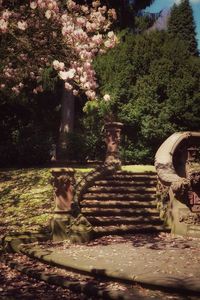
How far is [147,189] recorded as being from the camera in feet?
42.7

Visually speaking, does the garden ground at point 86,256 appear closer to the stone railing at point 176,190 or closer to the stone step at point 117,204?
the stone railing at point 176,190

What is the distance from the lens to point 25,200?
43.7 feet

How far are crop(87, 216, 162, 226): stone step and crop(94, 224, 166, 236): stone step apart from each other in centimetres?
20

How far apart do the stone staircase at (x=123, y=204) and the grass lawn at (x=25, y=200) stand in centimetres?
101

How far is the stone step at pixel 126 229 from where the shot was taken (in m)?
10.4

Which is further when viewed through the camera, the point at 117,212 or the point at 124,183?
the point at 124,183

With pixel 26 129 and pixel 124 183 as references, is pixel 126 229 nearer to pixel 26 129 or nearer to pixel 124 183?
pixel 124 183

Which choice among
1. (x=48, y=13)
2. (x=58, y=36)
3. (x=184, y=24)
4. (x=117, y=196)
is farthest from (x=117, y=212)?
(x=184, y=24)

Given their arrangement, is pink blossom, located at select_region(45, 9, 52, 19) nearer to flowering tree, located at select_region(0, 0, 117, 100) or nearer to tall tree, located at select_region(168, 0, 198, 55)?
flowering tree, located at select_region(0, 0, 117, 100)

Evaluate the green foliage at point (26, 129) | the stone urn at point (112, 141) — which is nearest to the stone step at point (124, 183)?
the stone urn at point (112, 141)

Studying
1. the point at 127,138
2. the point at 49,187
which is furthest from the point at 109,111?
the point at 49,187

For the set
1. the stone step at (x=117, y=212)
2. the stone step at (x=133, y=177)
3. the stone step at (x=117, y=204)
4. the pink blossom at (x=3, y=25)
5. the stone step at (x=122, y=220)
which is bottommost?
the stone step at (x=122, y=220)

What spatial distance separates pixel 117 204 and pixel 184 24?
22.4 metres

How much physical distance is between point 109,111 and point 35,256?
11596 mm
